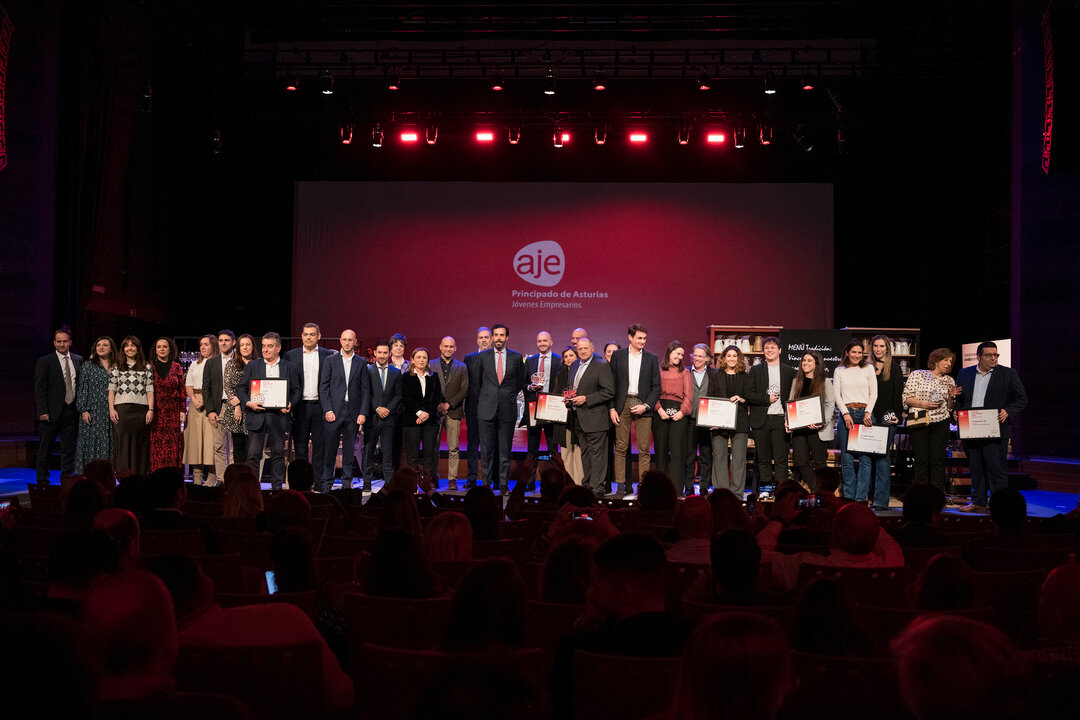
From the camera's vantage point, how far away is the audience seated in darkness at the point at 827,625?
2.42 metres

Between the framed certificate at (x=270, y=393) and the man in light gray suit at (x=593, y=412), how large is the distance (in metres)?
3.20

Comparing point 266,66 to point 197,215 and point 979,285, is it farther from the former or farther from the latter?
point 979,285

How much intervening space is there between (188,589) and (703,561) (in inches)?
88.1

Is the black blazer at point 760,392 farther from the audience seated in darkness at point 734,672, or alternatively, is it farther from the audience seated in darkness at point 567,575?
the audience seated in darkness at point 734,672

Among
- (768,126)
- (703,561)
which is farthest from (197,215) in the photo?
(703,561)

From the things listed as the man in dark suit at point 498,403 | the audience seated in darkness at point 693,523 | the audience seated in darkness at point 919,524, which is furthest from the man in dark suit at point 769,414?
the audience seated in darkness at point 693,523

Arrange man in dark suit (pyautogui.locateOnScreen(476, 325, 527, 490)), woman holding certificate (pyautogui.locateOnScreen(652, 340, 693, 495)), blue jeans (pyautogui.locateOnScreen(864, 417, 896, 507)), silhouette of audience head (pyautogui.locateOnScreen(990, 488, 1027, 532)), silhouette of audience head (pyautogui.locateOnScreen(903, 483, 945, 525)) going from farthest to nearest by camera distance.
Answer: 1. man in dark suit (pyautogui.locateOnScreen(476, 325, 527, 490))
2. woman holding certificate (pyautogui.locateOnScreen(652, 340, 693, 495))
3. blue jeans (pyautogui.locateOnScreen(864, 417, 896, 507))
4. silhouette of audience head (pyautogui.locateOnScreen(990, 488, 1027, 532))
5. silhouette of audience head (pyautogui.locateOnScreen(903, 483, 945, 525))

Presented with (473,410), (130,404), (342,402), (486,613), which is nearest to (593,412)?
(473,410)

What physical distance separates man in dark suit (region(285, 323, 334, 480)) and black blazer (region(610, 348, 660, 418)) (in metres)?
3.33

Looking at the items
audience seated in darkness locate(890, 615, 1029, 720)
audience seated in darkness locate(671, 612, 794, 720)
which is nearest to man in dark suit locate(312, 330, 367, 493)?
audience seated in darkness locate(671, 612, 794, 720)

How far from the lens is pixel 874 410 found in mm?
9977

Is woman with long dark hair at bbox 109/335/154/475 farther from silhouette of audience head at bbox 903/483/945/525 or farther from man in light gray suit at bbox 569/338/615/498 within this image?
silhouette of audience head at bbox 903/483/945/525

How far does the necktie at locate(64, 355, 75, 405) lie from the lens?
33.8ft

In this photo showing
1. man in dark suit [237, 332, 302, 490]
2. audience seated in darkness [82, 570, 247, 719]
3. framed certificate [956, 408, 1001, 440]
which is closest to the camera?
audience seated in darkness [82, 570, 247, 719]
